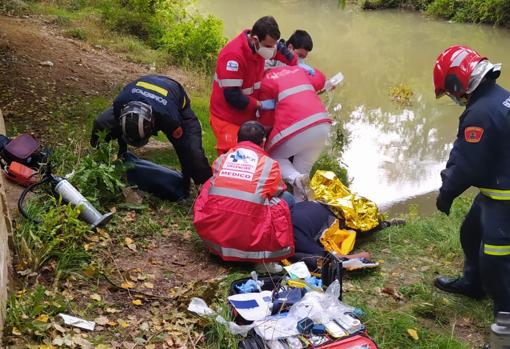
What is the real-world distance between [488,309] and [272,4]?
2324 centimetres

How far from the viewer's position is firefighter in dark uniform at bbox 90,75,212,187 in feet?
14.3

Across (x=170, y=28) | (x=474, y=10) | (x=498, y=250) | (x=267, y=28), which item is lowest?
(x=498, y=250)

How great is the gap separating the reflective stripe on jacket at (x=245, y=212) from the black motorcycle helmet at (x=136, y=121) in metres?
0.73

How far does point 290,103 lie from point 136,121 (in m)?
1.66

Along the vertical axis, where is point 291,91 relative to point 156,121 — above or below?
above

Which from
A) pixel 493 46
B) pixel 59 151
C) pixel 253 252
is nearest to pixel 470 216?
pixel 253 252

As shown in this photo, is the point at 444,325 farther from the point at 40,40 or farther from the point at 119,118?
the point at 40,40

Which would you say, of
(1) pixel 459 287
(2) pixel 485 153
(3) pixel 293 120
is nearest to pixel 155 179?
(3) pixel 293 120

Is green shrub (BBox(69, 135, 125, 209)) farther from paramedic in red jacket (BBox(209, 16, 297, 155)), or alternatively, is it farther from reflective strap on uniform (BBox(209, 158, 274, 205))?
paramedic in red jacket (BBox(209, 16, 297, 155))

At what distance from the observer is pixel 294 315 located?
10.2ft

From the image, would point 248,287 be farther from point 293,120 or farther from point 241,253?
point 293,120

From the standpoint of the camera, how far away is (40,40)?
910 cm

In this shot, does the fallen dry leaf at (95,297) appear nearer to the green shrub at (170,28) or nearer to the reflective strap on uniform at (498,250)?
the reflective strap on uniform at (498,250)

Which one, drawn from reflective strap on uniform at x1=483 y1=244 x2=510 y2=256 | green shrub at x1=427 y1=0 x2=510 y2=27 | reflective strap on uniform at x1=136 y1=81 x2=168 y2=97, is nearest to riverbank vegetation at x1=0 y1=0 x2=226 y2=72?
reflective strap on uniform at x1=136 y1=81 x2=168 y2=97
